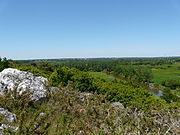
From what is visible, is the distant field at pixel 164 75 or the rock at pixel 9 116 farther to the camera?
the distant field at pixel 164 75

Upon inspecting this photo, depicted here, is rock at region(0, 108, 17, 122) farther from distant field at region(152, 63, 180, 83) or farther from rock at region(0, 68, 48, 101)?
distant field at region(152, 63, 180, 83)

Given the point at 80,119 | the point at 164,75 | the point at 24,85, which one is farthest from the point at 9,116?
the point at 164,75

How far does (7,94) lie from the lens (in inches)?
149

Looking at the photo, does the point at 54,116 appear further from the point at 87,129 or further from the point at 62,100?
the point at 87,129

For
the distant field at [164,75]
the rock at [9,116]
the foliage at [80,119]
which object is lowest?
the distant field at [164,75]

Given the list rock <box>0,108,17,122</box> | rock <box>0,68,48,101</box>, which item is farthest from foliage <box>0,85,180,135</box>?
rock <box>0,68,48,101</box>

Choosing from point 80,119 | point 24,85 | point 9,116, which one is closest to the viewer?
point 80,119

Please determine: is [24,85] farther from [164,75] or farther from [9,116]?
[164,75]

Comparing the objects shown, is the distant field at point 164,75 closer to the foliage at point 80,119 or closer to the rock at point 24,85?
the rock at point 24,85

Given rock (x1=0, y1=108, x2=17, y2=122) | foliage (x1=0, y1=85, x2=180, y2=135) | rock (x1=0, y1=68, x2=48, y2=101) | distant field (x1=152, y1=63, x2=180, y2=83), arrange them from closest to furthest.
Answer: foliage (x1=0, y1=85, x2=180, y2=135) → rock (x1=0, y1=108, x2=17, y2=122) → rock (x1=0, y1=68, x2=48, y2=101) → distant field (x1=152, y1=63, x2=180, y2=83)

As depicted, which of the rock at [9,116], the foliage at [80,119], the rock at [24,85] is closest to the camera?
the foliage at [80,119]

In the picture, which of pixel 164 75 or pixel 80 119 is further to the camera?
pixel 164 75

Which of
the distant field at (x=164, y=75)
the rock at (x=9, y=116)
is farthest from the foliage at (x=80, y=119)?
the distant field at (x=164, y=75)

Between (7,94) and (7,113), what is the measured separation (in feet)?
2.53
